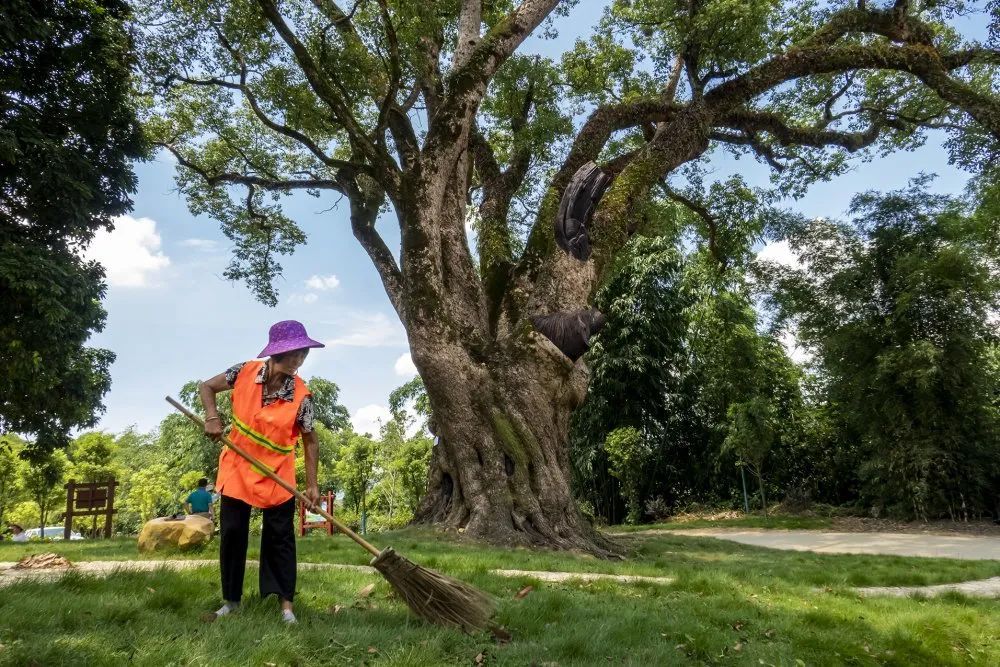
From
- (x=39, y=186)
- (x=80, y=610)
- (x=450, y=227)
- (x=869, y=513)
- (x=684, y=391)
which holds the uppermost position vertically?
(x=39, y=186)

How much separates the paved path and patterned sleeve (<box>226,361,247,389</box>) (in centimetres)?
912

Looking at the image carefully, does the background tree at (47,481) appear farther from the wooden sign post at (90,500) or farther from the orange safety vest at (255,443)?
the orange safety vest at (255,443)

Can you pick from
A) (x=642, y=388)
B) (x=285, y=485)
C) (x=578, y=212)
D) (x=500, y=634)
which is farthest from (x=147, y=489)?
(x=500, y=634)

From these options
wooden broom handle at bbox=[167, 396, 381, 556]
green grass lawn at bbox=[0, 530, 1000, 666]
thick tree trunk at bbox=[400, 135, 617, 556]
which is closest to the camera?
green grass lawn at bbox=[0, 530, 1000, 666]

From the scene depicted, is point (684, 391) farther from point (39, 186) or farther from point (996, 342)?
point (39, 186)

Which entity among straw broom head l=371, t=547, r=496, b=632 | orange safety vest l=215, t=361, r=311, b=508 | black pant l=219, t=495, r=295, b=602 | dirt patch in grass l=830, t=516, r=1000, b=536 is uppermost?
orange safety vest l=215, t=361, r=311, b=508

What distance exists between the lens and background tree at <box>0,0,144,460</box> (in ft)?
28.7

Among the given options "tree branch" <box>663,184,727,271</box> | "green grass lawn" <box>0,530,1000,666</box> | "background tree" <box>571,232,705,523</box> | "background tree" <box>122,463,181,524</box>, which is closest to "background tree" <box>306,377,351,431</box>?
"background tree" <box>122,463,181,524</box>

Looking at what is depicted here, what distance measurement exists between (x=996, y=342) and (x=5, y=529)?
103 feet

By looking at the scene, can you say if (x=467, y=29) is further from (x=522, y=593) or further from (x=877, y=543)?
(x=877, y=543)

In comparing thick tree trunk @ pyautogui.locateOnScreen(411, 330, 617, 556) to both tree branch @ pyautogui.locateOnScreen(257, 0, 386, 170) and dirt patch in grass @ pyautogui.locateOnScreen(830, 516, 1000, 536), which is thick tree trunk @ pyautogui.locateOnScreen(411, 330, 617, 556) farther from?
dirt patch in grass @ pyautogui.locateOnScreen(830, 516, 1000, 536)

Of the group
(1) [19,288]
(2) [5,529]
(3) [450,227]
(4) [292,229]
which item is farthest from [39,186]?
(2) [5,529]

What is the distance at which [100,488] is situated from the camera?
13.9 metres

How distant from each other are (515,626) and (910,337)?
47.4ft
